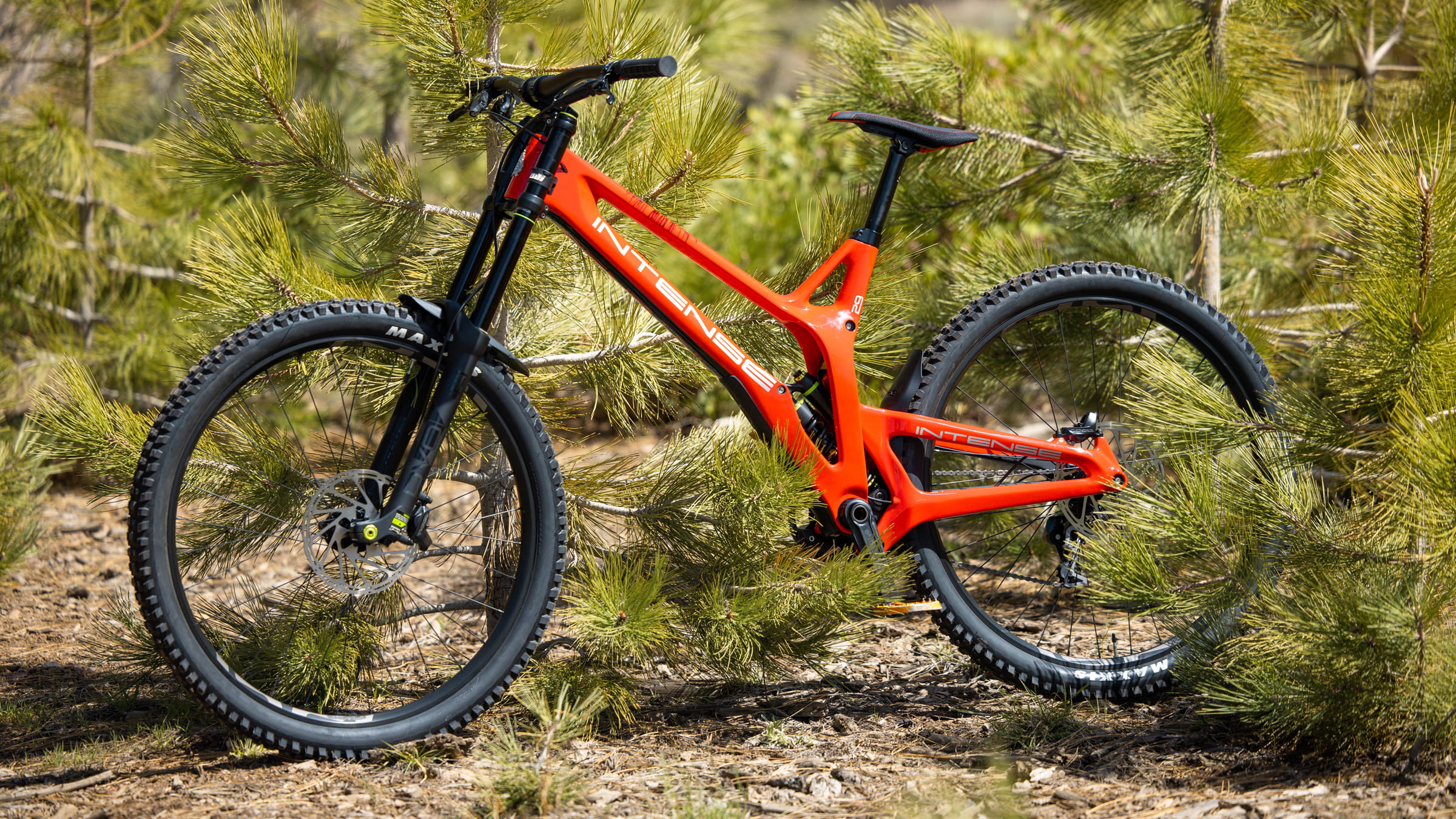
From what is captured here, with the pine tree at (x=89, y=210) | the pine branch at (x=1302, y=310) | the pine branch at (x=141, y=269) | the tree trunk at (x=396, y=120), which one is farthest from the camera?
the tree trunk at (x=396, y=120)

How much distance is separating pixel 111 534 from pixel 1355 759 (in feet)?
11.6

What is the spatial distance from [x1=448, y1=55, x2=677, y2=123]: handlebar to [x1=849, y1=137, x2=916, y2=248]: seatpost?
52cm

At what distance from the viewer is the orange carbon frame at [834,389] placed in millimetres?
2037

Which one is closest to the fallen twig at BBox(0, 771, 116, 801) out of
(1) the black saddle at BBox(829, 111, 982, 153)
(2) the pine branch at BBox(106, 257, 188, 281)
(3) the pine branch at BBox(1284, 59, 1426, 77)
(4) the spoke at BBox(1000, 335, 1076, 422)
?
(1) the black saddle at BBox(829, 111, 982, 153)

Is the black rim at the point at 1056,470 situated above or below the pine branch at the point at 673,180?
below

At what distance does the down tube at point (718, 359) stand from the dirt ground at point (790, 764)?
560mm

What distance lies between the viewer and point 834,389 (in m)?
2.13

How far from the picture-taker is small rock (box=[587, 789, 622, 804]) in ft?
5.74

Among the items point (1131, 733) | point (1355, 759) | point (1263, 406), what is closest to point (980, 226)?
point (1263, 406)

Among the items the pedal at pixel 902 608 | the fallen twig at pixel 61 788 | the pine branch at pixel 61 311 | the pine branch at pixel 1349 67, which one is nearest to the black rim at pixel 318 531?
the fallen twig at pixel 61 788

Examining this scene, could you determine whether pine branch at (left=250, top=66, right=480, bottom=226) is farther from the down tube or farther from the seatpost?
the seatpost

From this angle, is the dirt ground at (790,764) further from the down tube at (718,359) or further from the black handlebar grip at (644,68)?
the black handlebar grip at (644,68)

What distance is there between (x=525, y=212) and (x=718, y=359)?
1.53ft

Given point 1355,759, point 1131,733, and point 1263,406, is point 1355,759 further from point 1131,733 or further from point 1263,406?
point 1263,406
